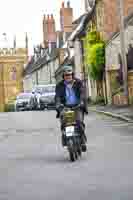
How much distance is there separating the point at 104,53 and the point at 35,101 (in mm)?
7633

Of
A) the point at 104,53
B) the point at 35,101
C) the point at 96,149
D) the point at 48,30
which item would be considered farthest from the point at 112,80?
the point at 48,30

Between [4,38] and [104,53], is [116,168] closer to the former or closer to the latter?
[104,53]

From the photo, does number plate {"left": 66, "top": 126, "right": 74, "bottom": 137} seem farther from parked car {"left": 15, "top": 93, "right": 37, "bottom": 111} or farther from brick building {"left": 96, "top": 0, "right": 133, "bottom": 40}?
parked car {"left": 15, "top": 93, "right": 37, "bottom": 111}

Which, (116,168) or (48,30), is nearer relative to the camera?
(116,168)

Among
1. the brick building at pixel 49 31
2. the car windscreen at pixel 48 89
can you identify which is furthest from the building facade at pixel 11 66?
the car windscreen at pixel 48 89

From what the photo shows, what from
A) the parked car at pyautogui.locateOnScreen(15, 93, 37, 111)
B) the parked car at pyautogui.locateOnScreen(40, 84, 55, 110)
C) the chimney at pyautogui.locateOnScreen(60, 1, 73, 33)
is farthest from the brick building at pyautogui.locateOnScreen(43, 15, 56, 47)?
the parked car at pyautogui.locateOnScreen(40, 84, 55, 110)

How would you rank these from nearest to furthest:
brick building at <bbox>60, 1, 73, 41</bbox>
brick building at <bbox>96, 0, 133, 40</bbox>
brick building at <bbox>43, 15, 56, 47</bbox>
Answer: brick building at <bbox>96, 0, 133, 40</bbox>
brick building at <bbox>60, 1, 73, 41</bbox>
brick building at <bbox>43, 15, 56, 47</bbox>

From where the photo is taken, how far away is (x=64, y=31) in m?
84.4

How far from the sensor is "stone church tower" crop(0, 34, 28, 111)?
117625mm

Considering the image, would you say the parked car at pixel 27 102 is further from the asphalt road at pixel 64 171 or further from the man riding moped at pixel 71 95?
the man riding moped at pixel 71 95

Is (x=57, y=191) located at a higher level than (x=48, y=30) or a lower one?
lower

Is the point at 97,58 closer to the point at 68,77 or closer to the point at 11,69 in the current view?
the point at 68,77

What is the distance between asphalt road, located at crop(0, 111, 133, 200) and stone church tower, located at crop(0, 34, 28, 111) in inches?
3918

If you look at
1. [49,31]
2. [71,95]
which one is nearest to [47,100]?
[71,95]
